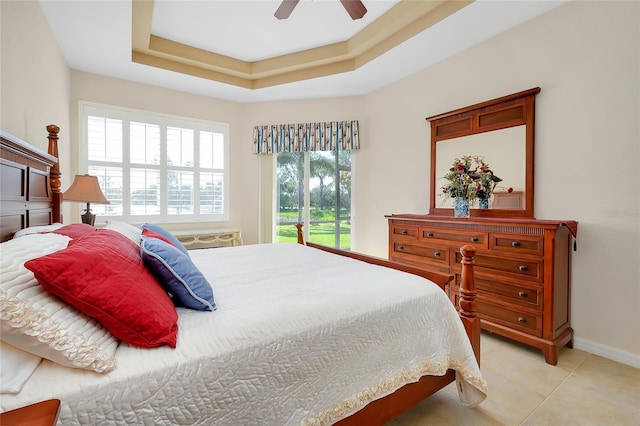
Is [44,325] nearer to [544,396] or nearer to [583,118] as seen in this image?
[544,396]

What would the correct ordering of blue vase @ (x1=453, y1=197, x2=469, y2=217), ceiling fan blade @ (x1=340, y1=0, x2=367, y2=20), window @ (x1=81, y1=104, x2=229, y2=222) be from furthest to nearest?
window @ (x1=81, y1=104, x2=229, y2=222)
blue vase @ (x1=453, y1=197, x2=469, y2=217)
ceiling fan blade @ (x1=340, y1=0, x2=367, y2=20)

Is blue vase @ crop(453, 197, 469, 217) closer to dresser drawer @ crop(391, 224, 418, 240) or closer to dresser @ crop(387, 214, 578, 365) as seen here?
dresser @ crop(387, 214, 578, 365)

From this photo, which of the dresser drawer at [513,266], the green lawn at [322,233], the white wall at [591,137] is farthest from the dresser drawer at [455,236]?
the green lawn at [322,233]

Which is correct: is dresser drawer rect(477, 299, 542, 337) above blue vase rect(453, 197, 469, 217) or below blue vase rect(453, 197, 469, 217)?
below

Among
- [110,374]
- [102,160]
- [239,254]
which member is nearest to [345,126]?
[239,254]

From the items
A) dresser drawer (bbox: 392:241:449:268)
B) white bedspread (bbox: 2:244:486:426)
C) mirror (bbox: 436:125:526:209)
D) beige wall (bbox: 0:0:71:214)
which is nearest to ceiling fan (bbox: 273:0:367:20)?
mirror (bbox: 436:125:526:209)

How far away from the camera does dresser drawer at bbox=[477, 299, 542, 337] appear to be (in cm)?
206

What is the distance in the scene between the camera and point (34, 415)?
0.60 metres

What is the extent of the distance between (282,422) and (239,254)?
1.46 metres

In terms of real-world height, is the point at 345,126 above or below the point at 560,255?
above

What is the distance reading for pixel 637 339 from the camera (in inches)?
77.7

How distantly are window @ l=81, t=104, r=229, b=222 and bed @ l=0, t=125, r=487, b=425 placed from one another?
2.18 m

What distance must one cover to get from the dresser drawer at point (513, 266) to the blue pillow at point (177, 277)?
2127 mm

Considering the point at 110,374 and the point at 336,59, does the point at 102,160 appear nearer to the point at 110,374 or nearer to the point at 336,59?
the point at 336,59
